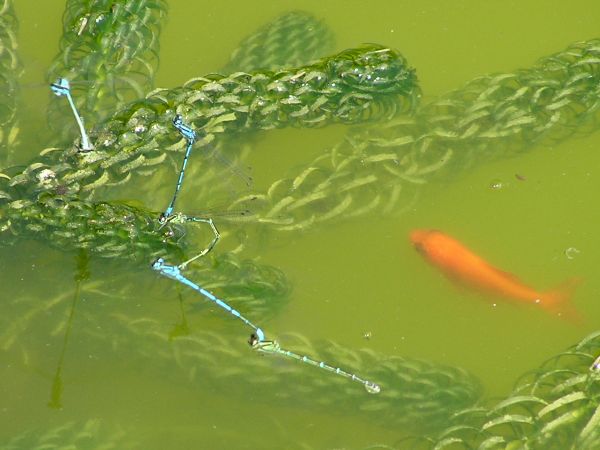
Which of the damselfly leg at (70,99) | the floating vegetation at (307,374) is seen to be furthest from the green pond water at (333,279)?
the damselfly leg at (70,99)

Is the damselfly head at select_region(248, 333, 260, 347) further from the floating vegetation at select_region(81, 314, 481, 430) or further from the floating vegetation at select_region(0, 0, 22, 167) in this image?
the floating vegetation at select_region(0, 0, 22, 167)

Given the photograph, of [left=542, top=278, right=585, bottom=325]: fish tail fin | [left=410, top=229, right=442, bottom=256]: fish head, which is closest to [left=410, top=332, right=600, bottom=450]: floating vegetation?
[left=542, top=278, right=585, bottom=325]: fish tail fin

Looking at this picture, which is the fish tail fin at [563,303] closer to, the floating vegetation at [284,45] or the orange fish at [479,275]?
the orange fish at [479,275]

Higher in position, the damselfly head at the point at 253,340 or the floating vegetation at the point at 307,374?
the damselfly head at the point at 253,340

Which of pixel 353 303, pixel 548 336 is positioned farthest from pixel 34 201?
pixel 548 336

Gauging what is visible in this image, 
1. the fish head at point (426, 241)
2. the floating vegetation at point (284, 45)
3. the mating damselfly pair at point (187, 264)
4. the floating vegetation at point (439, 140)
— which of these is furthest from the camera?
the floating vegetation at point (284, 45)

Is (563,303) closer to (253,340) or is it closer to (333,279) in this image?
(333,279)
